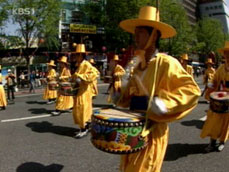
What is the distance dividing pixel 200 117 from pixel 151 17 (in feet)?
22.3

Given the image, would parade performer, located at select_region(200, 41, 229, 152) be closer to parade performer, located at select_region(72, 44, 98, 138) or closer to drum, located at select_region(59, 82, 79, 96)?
parade performer, located at select_region(72, 44, 98, 138)

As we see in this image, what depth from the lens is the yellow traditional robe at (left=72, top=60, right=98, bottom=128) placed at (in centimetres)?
684

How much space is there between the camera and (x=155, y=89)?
2.92m

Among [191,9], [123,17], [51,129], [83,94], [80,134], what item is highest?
[191,9]

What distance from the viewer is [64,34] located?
40.1 m

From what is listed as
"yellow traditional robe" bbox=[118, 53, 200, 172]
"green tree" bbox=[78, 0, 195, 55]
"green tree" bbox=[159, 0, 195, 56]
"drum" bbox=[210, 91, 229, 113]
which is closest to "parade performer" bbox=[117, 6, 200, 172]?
"yellow traditional robe" bbox=[118, 53, 200, 172]

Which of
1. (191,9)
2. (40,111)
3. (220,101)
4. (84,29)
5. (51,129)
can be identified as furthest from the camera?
(191,9)

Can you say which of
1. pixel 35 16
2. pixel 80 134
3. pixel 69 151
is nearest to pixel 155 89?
pixel 69 151

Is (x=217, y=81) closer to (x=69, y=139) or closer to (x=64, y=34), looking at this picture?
(x=69, y=139)

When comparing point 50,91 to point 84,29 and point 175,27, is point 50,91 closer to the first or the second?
point 84,29

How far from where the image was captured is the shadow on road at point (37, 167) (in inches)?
192

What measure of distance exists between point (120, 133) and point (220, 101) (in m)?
3.22

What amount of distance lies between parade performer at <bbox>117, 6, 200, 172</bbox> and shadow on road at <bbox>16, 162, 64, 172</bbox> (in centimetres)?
217

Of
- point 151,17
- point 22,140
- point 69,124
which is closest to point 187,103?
point 151,17
